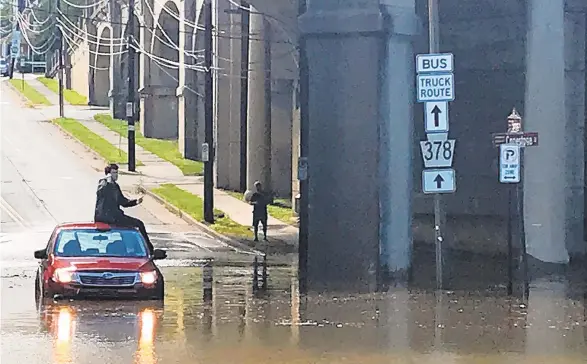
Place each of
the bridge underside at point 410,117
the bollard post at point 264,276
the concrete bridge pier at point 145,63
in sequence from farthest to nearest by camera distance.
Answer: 1. the concrete bridge pier at point 145,63
2. the bollard post at point 264,276
3. the bridge underside at point 410,117

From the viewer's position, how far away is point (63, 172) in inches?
1854

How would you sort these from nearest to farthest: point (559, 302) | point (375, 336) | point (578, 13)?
point (375, 336) < point (559, 302) < point (578, 13)

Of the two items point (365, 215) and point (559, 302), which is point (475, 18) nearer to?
point (365, 215)

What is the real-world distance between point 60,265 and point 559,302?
7.12 metres

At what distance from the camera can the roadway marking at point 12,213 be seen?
3403 centimetres

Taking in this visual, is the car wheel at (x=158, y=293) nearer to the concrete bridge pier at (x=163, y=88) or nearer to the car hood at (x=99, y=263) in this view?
the car hood at (x=99, y=263)

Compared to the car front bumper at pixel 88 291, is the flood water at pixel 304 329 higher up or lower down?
lower down

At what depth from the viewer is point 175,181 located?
4606 cm

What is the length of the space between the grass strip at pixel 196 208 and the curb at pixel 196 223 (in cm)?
13

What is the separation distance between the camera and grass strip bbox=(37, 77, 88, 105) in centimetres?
7659

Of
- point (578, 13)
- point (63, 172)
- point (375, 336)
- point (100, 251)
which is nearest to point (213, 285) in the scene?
point (100, 251)

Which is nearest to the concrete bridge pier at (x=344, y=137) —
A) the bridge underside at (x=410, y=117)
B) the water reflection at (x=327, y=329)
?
the bridge underside at (x=410, y=117)

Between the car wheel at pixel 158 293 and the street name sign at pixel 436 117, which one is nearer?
the car wheel at pixel 158 293

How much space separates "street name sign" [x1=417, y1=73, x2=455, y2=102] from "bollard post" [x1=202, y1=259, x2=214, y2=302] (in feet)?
14.7
